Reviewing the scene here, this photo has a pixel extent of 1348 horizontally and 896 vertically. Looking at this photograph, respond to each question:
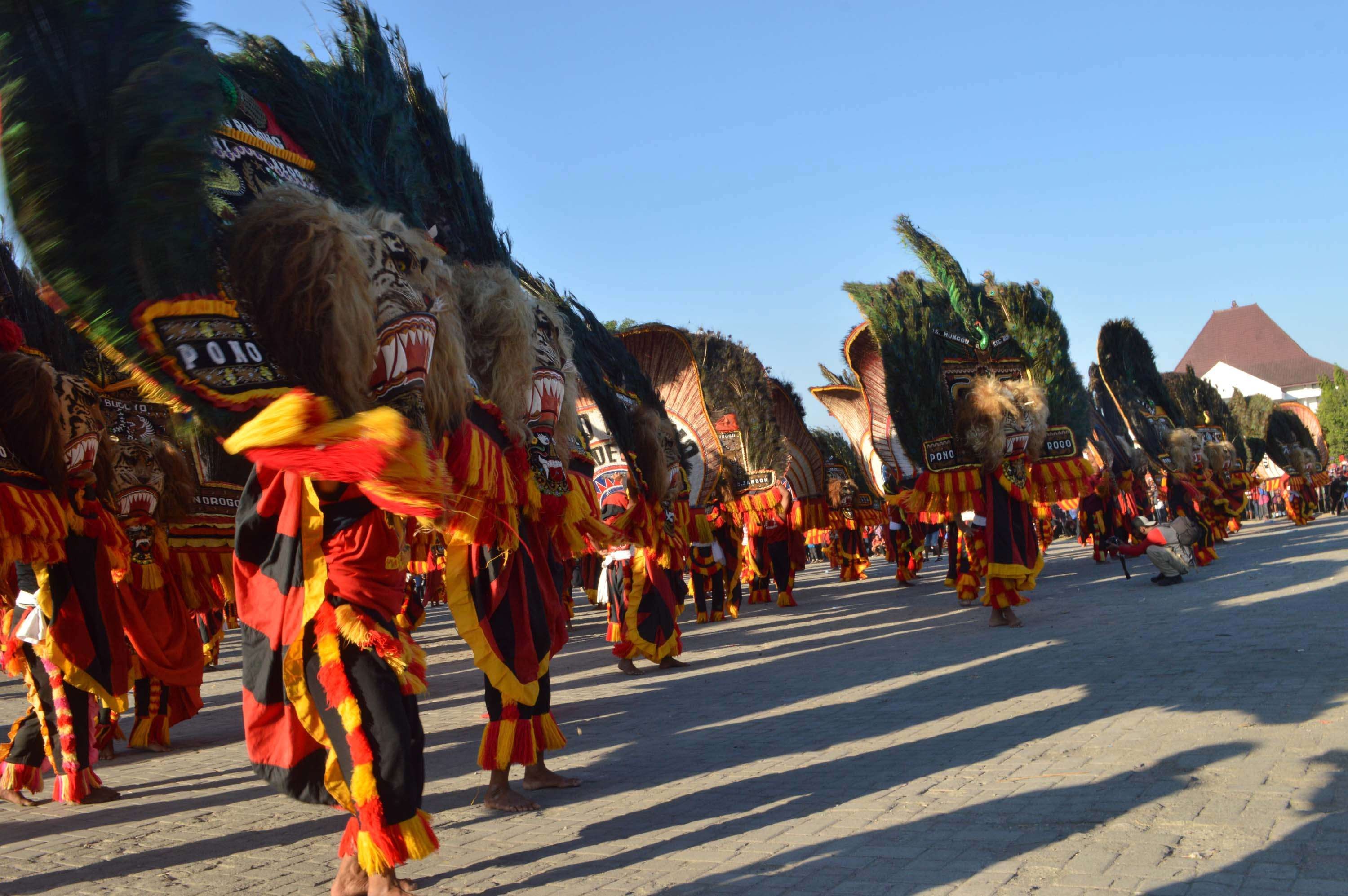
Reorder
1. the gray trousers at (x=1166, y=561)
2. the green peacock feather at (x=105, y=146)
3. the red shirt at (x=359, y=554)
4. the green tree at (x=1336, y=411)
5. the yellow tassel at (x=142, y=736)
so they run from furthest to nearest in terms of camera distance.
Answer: the green tree at (x=1336, y=411) → the gray trousers at (x=1166, y=561) → the yellow tassel at (x=142, y=736) → the red shirt at (x=359, y=554) → the green peacock feather at (x=105, y=146)

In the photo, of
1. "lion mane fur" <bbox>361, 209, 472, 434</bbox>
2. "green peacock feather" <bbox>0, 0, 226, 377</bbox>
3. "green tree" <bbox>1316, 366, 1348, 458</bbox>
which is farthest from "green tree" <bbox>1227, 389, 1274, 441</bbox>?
"green peacock feather" <bbox>0, 0, 226, 377</bbox>

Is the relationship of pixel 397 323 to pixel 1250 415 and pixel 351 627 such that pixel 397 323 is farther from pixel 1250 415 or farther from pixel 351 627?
pixel 1250 415

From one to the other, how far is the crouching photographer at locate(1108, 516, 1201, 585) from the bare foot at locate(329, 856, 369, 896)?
448 inches

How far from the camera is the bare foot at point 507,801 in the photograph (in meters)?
4.34

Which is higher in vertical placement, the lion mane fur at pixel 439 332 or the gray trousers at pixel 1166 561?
the lion mane fur at pixel 439 332

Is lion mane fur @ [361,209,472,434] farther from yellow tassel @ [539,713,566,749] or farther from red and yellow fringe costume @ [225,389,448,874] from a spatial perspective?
yellow tassel @ [539,713,566,749]

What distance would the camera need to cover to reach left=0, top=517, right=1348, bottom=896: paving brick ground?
3232mm

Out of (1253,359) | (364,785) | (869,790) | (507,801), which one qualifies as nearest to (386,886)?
(364,785)

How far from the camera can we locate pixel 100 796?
4965 millimetres

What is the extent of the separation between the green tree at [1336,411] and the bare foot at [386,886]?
50.2 metres

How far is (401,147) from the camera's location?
466 cm

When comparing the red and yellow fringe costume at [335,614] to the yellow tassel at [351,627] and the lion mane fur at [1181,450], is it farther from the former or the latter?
the lion mane fur at [1181,450]

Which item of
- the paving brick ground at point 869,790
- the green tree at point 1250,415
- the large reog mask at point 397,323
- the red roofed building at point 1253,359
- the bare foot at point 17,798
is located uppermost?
the red roofed building at point 1253,359

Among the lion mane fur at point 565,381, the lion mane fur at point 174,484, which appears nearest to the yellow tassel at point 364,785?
the lion mane fur at point 565,381
